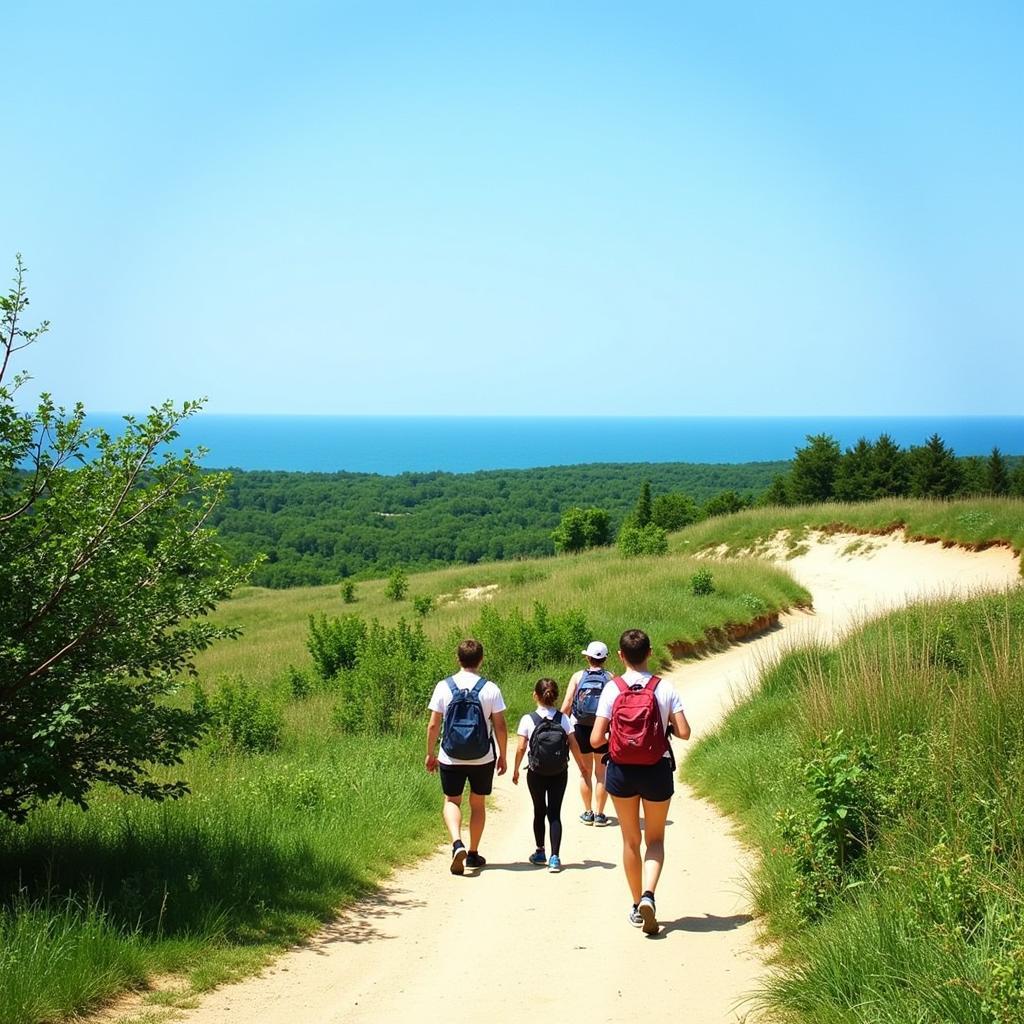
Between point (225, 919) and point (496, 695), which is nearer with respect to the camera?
point (225, 919)

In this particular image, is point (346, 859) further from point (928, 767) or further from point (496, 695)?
point (928, 767)

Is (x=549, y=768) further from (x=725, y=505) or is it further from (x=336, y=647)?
(x=725, y=505)

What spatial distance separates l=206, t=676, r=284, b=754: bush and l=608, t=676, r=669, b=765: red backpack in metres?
7.69

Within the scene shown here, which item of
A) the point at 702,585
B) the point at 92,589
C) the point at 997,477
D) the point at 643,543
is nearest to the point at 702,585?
the point at 702,585

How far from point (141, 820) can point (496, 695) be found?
307cm

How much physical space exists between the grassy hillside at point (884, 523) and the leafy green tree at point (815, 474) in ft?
23.9

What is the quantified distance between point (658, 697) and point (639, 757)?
42 centimetres

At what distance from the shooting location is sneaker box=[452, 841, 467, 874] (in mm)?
8367

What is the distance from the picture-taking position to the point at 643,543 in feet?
113

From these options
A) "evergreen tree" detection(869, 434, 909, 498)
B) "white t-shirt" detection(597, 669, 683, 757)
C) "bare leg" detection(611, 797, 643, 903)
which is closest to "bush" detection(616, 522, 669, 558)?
"evergreen tree" detection(869, 434, 909, 498)

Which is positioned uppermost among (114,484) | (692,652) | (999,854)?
(114,484)

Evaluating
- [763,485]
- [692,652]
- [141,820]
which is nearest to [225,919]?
[141,820]

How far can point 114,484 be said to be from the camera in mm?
7043

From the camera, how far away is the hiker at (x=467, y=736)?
8.21 meters
